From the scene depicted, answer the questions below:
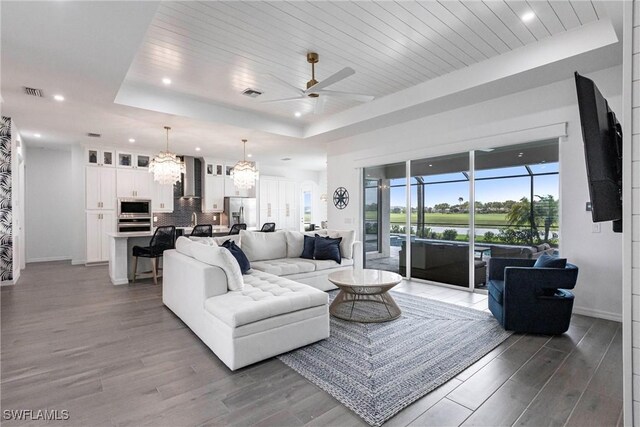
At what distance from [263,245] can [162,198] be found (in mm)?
4666

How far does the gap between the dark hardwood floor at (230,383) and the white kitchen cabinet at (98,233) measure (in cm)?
418

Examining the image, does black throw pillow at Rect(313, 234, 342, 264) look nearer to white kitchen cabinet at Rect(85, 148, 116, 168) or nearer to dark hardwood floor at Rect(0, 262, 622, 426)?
dark hardwood floor at Rect(0, 262, 622, 426)

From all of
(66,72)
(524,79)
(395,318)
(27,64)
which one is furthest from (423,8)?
(27,64)

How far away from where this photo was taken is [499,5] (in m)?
2.84

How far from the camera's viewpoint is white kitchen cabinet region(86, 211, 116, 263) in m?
7.29

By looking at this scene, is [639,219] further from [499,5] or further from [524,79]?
[524,79]

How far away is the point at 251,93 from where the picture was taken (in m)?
4.80

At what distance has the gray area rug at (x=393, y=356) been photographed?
7.02ft

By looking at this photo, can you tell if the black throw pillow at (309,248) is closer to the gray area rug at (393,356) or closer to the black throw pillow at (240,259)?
the black throw pillow at (240,259)

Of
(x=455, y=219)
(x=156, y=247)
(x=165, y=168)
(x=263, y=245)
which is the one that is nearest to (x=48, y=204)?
(x=165, y=168)

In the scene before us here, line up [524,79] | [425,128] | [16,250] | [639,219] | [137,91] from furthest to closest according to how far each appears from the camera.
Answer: [16,250], [425,128], [137,91], [524,79], [639,219]

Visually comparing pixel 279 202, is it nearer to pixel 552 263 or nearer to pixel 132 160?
pixel 132 160

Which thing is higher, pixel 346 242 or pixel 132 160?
pixel 132 160

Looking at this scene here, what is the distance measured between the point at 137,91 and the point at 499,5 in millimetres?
4595
